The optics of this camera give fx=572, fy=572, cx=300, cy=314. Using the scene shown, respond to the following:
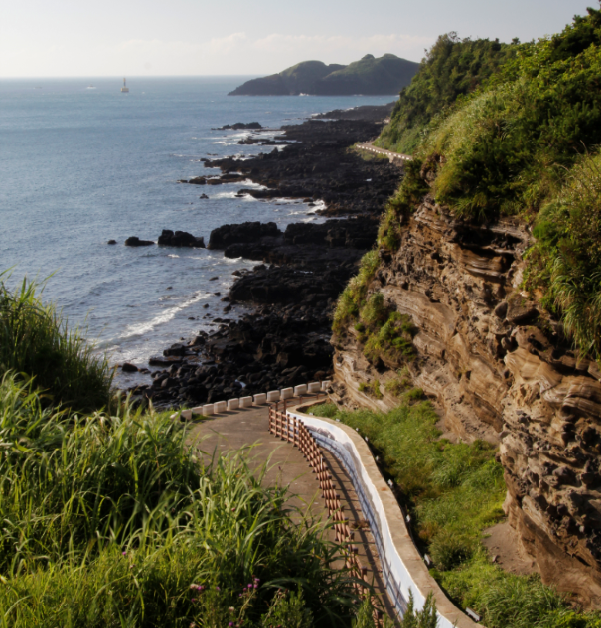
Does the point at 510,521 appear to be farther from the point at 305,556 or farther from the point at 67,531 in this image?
the point at 67,531

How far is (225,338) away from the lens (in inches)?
1254

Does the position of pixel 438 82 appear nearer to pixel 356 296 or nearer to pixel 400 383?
pixel 356 296

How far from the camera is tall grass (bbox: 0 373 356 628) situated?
5.18 m

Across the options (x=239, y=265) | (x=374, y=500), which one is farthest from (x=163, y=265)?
(x=374, y=500)

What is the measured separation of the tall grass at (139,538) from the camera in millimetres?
5176

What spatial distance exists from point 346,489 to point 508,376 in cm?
441

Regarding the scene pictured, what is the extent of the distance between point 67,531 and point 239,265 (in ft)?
126

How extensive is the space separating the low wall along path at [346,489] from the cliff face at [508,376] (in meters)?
1.82

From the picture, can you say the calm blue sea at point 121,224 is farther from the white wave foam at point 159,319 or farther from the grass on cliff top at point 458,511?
the grass on cliff top at point 458,511

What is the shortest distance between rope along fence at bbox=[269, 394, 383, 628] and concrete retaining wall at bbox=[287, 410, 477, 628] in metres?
0.46

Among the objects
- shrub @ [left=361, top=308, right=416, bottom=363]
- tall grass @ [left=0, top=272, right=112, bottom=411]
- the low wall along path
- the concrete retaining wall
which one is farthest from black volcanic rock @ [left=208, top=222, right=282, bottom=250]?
tall grass @ [left=0, top=272, right=112, bottom=411]

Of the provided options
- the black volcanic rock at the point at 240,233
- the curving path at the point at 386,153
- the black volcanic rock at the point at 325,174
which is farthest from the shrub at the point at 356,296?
the curving path at the point at 386,153

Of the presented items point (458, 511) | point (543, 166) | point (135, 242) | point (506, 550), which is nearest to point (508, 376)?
point (458, 511)

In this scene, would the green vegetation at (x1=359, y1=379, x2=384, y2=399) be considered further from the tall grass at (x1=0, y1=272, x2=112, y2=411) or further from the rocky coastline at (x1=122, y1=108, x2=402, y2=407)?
the tall grass at (x1=0, y1=272, x2=112, y2=411)
